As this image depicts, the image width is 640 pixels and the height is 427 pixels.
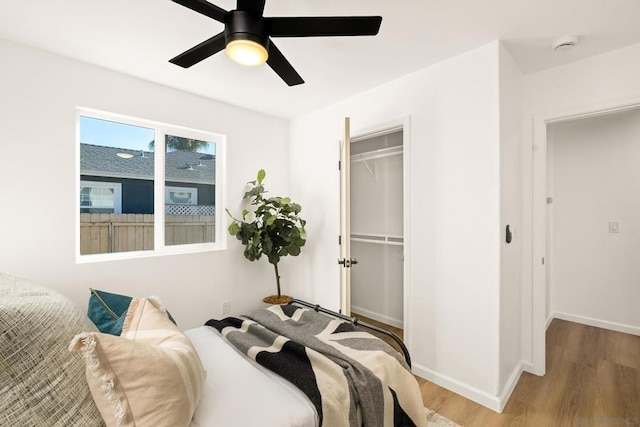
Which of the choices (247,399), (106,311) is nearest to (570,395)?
(247,399)

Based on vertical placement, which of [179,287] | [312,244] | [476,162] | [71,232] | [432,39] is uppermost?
[432,39]

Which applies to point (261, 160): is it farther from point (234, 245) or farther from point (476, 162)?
point (476, 162)

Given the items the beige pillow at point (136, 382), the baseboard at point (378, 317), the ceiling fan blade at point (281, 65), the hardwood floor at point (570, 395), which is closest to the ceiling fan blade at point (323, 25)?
the ceiling fan blade at point (281, 65)

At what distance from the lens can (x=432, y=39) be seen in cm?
202

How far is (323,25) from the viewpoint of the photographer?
4.37ft

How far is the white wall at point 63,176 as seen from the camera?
6.74 feet

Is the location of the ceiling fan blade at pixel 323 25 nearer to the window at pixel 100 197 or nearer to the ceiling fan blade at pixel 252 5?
the ceiling fan blade at pixel 252 5

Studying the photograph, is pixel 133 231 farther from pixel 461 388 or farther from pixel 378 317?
pixel 461 388

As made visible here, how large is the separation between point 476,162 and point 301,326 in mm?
1656

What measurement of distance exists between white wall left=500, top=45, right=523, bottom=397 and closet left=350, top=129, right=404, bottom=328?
117 centimetres

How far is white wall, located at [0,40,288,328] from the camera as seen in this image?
2.05m

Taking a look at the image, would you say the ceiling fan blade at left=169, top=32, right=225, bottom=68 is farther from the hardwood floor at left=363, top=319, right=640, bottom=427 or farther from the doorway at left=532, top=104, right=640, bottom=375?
the doorway at left=532, top=104, right=640, bottom=375

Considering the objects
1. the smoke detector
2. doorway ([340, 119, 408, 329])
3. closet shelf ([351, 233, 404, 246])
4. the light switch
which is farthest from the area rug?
the light switch

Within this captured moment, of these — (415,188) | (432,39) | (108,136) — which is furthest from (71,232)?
(432,39)
